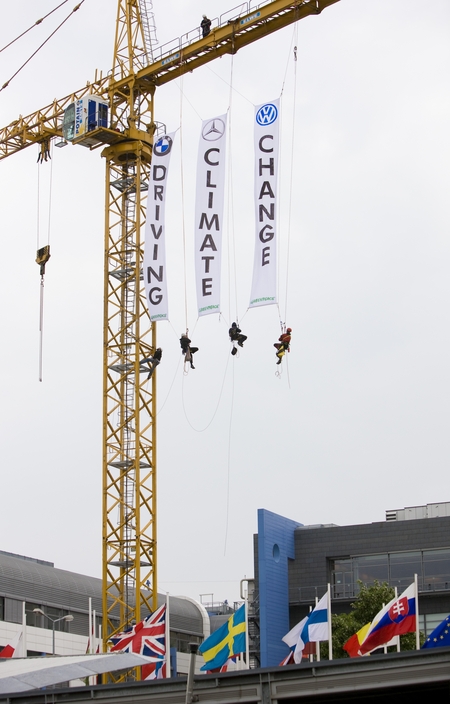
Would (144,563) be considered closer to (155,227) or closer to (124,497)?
(124,497)

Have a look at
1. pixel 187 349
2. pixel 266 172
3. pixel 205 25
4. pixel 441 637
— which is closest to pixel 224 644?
pixel 441 637

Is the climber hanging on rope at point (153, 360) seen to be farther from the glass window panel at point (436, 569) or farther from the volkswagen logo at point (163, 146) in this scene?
the glass window panel at point (436, 569)

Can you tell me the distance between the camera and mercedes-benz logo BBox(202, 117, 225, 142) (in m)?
48.1

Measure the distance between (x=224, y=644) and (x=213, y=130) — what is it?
2158 cm

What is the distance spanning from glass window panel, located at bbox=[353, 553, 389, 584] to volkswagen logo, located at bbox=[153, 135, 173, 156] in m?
27.0

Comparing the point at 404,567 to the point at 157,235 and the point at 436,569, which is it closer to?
the point at 436,569

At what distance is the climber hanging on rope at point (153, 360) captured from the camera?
196 ft

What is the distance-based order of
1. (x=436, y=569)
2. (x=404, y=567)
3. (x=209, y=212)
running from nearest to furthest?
(x=209, y=212) → (x=436, y=569) → (x=404, y=567)

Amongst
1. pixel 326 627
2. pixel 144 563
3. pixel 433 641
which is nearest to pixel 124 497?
pixel 144 563

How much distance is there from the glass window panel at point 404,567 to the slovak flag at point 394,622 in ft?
77.7

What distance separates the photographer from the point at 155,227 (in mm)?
53906

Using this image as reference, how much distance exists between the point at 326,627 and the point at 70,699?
1380cm

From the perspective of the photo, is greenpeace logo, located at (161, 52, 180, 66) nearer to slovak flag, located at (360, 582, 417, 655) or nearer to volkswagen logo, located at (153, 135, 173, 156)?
volkswagen logo, located at (153, 135, 173, 156)

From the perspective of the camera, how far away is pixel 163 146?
53375mm
